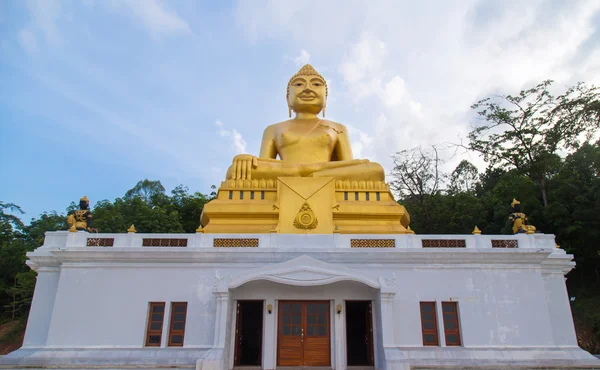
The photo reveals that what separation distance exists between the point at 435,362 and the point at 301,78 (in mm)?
12794

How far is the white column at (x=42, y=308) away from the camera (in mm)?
11930

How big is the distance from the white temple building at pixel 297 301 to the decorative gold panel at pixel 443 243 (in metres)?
0.03

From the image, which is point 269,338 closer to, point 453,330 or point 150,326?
point 150,326

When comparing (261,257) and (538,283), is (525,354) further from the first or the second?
(261,257)

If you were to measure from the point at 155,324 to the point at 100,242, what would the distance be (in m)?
2.88

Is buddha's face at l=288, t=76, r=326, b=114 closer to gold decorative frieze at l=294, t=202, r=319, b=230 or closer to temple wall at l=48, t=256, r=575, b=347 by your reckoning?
gold decorative frieze at l=294, t=202, r=319, b=230

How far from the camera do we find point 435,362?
1070 centimetres

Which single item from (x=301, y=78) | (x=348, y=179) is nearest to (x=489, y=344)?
(x=348, y=179)

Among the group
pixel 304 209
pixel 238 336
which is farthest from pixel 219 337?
pixel 304 209

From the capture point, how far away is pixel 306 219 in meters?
14.0

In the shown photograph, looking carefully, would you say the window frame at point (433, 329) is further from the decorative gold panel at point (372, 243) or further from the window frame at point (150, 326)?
the window frame at point (150, 326)

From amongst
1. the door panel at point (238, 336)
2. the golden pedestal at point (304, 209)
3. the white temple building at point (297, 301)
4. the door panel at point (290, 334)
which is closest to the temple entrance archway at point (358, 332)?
the white temple building at point (297, 301)

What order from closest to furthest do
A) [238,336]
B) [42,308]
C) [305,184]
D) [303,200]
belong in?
1. [238,336]
2. [42,308]
3. [303,200]
4. [305,184]

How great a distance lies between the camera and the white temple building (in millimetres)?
11008
